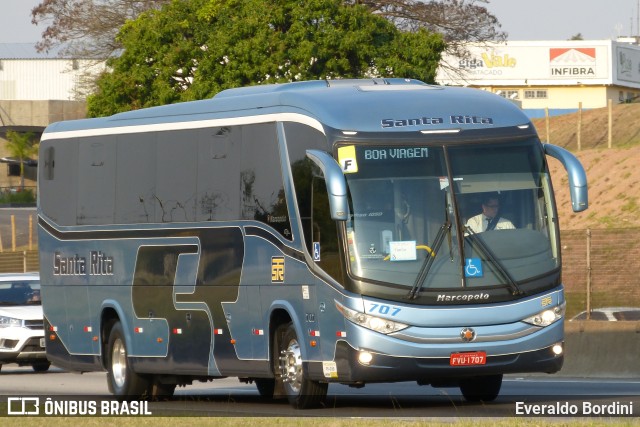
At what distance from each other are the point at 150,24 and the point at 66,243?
2939 cm

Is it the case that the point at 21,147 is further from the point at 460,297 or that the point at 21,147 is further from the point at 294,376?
the point at 460,297

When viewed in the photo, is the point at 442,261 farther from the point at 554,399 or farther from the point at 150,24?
the point at 150,24

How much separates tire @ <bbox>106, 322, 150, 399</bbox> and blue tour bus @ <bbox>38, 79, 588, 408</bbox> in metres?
0.04

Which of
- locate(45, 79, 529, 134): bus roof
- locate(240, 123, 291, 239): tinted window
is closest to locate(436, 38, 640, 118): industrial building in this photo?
locate(45, 79, 529, 134): bus roof

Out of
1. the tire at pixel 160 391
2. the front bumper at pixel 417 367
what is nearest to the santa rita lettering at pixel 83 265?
the tire at pixel 160 391

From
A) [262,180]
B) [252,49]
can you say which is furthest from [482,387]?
[252,49]

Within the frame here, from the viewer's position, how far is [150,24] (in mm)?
49344

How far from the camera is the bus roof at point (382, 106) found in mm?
15789

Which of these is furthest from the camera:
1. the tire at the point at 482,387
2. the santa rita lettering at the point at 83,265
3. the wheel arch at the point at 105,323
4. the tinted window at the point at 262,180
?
the wheel arch at the point at 105,323

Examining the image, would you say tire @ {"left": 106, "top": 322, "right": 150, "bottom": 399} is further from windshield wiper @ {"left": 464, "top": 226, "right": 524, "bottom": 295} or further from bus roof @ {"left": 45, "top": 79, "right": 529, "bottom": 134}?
windshield wiper @ {"left": 464, "top": 226, "right": 524, "bottom": 295}

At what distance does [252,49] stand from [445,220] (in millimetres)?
32630

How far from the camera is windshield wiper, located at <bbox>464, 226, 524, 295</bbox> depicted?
15.3m

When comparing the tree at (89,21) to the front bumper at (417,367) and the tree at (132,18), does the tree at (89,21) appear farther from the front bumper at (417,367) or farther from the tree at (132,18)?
the front bumper at (417,367)

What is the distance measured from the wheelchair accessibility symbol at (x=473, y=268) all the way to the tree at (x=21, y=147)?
276 ft
